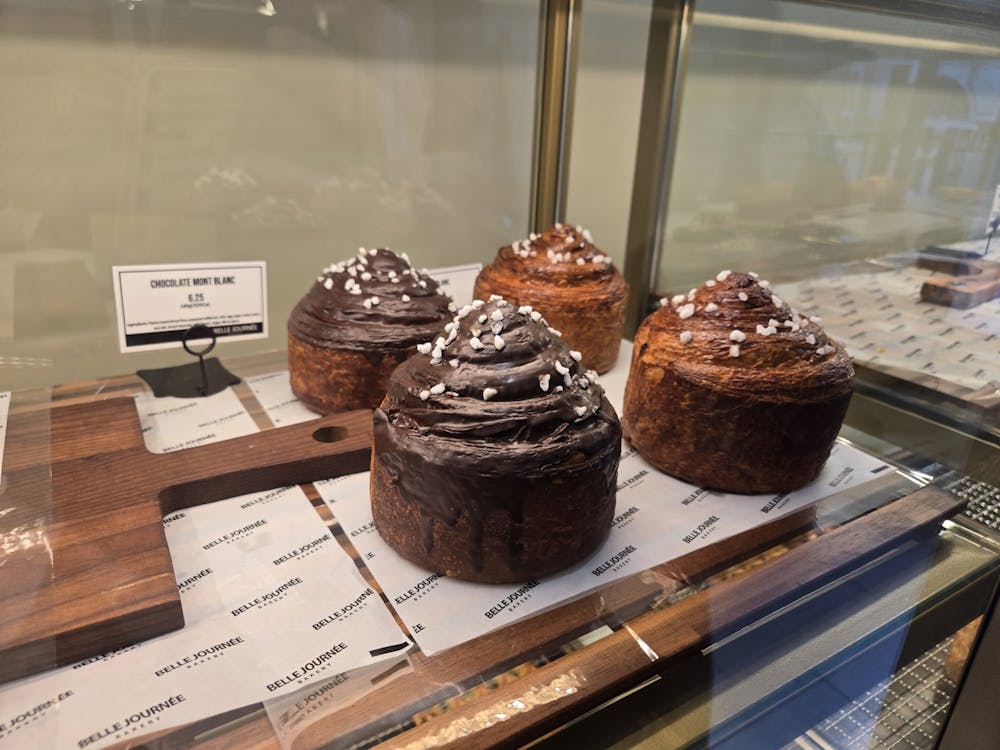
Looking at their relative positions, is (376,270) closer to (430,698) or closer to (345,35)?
(345,35)

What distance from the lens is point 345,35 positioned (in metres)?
2.09

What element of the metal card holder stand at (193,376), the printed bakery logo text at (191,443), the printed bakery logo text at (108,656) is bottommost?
the printed bakery logo text at (108,656)

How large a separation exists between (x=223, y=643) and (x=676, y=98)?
2090mm

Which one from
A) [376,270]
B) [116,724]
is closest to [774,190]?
[376,270]

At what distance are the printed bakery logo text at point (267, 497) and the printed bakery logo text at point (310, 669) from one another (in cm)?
47

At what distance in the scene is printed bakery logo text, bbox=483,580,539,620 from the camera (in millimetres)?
1230

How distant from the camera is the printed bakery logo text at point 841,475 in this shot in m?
1.66

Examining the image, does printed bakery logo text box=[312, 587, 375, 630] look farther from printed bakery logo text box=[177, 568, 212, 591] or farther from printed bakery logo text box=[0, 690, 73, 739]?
printed bakery logo text box=[0, 690, 73, 739]

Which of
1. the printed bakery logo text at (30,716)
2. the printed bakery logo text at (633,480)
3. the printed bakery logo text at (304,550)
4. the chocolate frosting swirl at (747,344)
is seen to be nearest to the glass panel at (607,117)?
the chocolate frosting swirl at (747,344)

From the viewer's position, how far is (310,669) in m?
1.09

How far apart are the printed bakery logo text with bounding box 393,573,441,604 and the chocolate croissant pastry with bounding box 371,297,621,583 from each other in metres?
0.02

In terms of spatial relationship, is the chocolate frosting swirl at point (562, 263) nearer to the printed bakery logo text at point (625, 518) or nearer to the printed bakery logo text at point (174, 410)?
the printed bakery logo text at point (625, 518)

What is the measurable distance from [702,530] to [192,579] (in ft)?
3.20

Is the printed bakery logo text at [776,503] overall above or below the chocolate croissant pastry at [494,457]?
below
